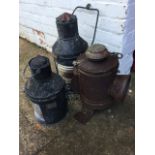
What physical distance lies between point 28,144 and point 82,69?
955 millimetres

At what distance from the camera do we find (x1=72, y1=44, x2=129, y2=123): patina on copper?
86.8 inches

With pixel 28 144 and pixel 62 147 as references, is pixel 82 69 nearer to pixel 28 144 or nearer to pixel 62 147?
pixel 62 147

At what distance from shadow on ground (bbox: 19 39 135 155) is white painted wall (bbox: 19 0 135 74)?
0.63m

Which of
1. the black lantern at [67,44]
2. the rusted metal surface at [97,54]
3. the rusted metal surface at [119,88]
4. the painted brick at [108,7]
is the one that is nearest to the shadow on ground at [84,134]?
the rusted metal surface at [119,88]

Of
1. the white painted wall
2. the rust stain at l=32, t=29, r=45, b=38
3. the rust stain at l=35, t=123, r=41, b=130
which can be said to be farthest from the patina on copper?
the rust stain at l=32, t=29, r=45, b=38

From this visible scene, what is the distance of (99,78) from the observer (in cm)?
223

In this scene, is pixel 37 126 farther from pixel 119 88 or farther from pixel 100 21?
pixel 100 21

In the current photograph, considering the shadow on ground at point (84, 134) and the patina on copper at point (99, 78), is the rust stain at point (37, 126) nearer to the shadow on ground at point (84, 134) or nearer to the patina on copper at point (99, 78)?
the shadow on ground at point (84, 134)

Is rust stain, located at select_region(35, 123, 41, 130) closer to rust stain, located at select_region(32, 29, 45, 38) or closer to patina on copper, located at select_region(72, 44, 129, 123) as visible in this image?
patina on copper, located at select_region(72, 44, 129, 123)

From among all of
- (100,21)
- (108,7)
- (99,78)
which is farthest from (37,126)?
(108,7)

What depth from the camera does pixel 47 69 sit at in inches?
90.7

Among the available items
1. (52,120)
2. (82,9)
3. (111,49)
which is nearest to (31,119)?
(52,120)

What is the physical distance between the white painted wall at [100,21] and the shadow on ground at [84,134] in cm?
63

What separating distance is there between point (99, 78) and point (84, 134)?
62 cm
